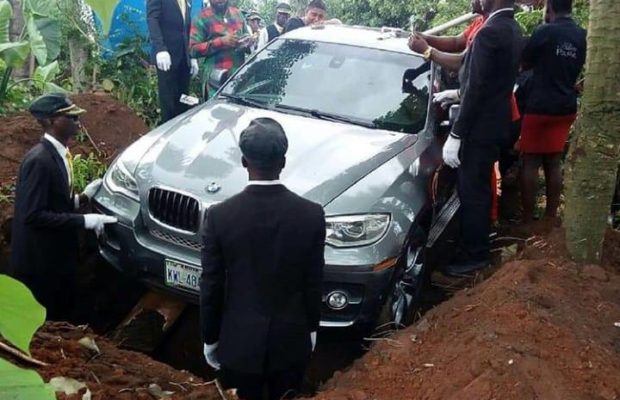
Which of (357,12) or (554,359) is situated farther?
(357,12)

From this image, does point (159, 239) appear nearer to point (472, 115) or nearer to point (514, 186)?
point (472, 115)

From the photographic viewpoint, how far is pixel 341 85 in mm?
5566

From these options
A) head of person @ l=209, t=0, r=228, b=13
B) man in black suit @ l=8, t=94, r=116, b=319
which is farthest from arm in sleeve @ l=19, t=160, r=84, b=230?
head of person @ l=209, t=0, r=228, b=13

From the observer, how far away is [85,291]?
5438 mm

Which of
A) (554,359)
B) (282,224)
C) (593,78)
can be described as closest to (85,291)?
(282,224)

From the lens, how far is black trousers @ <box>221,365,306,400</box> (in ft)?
11.3

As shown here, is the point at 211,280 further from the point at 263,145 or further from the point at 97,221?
the point at 97,221

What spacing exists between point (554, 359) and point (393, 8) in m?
13.9

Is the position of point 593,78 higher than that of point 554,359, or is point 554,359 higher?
point 593,78

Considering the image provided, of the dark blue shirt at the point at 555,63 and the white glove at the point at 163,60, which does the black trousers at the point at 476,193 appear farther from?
the white glove at the point at 163,60

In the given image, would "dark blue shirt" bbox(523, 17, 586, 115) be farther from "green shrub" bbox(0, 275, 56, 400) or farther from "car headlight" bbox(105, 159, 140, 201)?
"green shrub" bbox(0, 275, 56, 400)

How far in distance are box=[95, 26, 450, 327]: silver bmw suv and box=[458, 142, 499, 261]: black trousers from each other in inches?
9.8

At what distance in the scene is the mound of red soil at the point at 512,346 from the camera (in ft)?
11.0

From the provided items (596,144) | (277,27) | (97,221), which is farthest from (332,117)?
(277,27)
